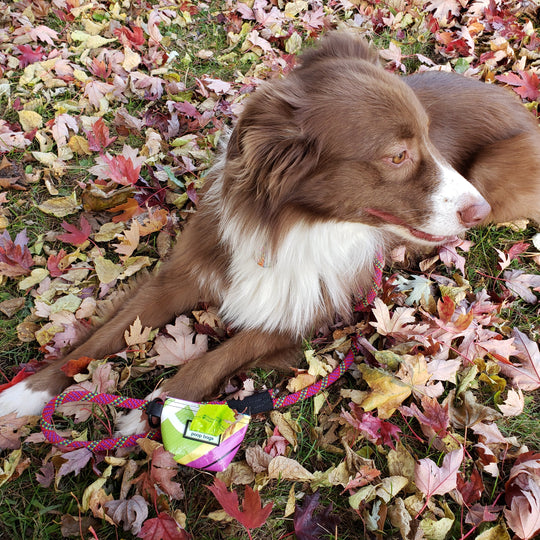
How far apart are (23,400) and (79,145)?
2.36m

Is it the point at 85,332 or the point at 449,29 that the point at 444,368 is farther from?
the point at 449,29

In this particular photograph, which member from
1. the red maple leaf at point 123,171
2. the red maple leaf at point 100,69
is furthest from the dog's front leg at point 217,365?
the red maple leaf at point 100,69

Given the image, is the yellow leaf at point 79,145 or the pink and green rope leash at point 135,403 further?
the yellow leaf at point 79,145

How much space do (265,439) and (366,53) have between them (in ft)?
7.58

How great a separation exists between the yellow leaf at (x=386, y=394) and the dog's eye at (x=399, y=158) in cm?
115

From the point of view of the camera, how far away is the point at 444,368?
8.46ft

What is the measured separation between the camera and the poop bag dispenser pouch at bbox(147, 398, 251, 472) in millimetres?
2268

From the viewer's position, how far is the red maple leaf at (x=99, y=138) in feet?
12.9

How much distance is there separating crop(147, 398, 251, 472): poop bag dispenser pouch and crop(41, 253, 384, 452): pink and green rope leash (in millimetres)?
73

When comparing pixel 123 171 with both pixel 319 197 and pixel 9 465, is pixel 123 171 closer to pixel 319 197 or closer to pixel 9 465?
pixel 319 197

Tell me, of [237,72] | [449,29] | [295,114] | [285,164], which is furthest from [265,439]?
[449,29]

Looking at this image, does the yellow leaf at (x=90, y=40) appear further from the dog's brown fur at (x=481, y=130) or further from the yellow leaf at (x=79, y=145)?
the dog's brown fur at (x=481, y=130)

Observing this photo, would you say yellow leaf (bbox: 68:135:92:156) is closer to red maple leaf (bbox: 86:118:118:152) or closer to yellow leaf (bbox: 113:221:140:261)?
red maple leaf (bbox: 86:118:118:152)

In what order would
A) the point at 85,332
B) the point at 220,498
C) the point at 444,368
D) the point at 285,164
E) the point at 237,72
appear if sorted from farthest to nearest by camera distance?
the point at 237,72 < the point at 85,332 < the point at 444,368 < the point at 285,164 < the point at 220,498
